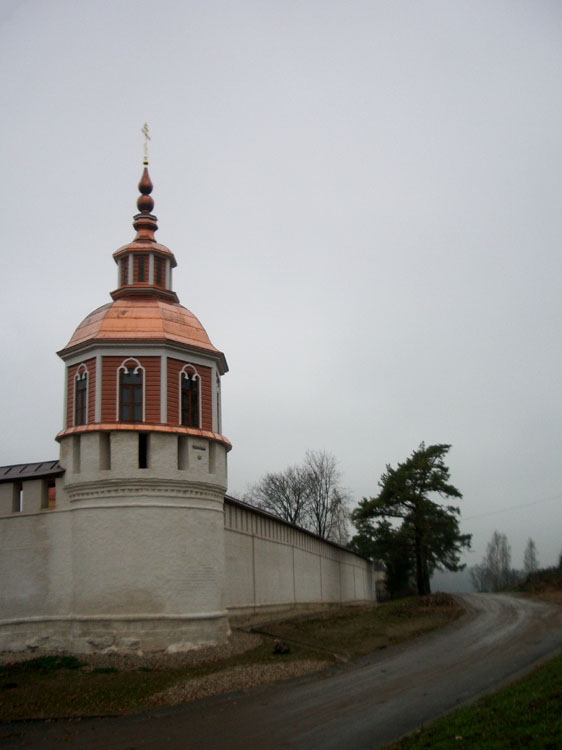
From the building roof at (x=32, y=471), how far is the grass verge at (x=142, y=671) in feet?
17.8

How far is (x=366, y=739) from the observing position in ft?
41.1

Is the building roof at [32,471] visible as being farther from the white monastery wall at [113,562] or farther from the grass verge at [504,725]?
the grass verge at [504,725]

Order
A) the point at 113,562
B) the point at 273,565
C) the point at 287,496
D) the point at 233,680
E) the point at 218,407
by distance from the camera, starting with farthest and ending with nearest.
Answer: the point at 287,496 < the point at 273,565 < the point at 218,407 < the point at 113,562 < the point at 233,680

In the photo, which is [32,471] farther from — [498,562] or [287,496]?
[498,562]

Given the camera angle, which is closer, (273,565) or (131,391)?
(131,391)

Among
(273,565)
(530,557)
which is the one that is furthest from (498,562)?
(273,565)

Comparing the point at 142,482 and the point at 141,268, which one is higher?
the point at 141,268

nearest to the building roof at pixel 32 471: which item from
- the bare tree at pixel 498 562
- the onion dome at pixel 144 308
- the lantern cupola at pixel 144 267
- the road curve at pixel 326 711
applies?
the onion dome at pixel 144 308

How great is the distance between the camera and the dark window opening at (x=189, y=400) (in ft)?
78.6

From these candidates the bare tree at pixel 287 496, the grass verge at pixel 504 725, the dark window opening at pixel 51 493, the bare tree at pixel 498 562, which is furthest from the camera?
the bare tree at pixel 498 562

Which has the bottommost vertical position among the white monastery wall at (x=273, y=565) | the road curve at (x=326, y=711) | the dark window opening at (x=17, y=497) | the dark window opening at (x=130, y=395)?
the road curve at (x=326, y=711)

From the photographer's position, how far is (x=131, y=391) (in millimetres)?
23422

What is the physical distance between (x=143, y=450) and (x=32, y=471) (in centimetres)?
383

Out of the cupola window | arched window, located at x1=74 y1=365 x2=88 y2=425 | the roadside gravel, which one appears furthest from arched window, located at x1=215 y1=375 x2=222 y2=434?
the roadside gravel
